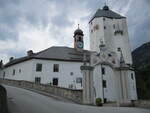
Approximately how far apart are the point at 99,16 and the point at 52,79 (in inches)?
934

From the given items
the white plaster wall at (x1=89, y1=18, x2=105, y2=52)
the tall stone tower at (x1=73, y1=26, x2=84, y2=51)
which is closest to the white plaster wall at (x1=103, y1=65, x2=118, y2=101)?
the white plaster wall at (x1=89, y1=18, x2=105, y2=52)

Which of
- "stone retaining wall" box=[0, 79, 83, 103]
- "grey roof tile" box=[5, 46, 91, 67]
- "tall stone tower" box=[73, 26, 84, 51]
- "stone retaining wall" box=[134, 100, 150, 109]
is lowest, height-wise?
"stone retaining wall" box=[134, 100, 150, 109]

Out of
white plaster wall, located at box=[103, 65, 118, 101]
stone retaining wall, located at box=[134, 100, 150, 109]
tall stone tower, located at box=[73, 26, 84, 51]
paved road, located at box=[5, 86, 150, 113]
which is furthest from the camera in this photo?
tall stone tower, located at box=[73, 26, 84, 51]

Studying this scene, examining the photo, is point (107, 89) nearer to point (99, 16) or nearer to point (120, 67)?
point (120, 67)

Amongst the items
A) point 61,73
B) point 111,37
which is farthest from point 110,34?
point 61,73

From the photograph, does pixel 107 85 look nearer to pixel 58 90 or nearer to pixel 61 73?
pixel 61 73

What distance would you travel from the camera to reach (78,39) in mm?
47938

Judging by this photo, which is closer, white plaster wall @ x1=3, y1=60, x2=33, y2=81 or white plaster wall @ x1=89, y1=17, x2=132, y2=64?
white plaster wall @ x1=3, y1=60, x2=33, y2=81

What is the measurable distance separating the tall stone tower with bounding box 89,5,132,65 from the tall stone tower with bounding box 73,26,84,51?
10.5 feet

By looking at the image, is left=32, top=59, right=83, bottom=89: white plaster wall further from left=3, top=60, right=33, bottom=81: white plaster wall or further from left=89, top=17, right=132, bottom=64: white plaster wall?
left=89, top=17, right=132, bottom=64: white plaster wall

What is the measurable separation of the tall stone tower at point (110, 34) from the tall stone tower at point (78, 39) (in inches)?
126

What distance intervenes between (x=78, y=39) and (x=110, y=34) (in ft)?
29.5

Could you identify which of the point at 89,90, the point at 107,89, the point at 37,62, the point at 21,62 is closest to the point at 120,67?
the point at 89,90

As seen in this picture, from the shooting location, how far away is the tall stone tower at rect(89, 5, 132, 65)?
45750mm
